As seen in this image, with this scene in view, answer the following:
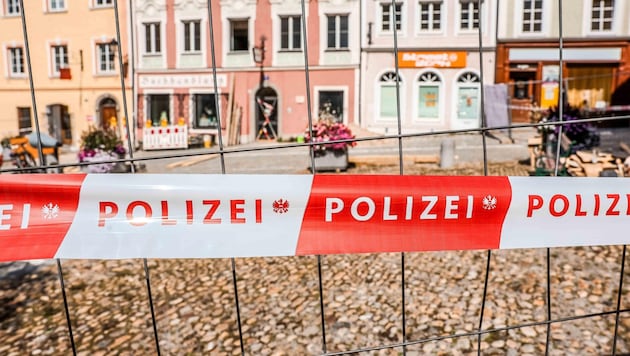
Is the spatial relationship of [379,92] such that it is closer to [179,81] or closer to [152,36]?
→ [179,81]

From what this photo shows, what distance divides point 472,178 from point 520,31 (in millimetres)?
21156

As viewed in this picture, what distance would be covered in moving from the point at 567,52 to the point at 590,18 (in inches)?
58.9

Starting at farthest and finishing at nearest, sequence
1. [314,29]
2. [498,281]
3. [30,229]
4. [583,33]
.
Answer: [314,29] → [583,33] → [498,281] → [30,229]

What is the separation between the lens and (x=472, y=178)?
2.26 meters

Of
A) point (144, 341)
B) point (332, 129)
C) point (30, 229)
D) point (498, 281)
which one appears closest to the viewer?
point (30, 229)

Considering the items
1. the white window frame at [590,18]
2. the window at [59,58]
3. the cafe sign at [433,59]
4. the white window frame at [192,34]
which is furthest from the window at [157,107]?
the white window frame at [590,18]

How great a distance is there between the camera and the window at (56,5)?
23000 mm

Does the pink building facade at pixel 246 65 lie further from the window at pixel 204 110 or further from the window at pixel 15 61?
the window at pixel 15 61

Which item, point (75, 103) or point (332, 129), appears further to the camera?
point (75, 103)

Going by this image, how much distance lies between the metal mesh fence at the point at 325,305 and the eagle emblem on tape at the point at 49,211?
1.15 m

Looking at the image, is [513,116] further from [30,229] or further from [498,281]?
[30,229]

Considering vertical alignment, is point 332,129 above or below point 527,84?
below

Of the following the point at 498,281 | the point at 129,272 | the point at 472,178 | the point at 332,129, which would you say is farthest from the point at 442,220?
the point at 332,129

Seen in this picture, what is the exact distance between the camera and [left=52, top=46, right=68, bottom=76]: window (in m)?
23.5
